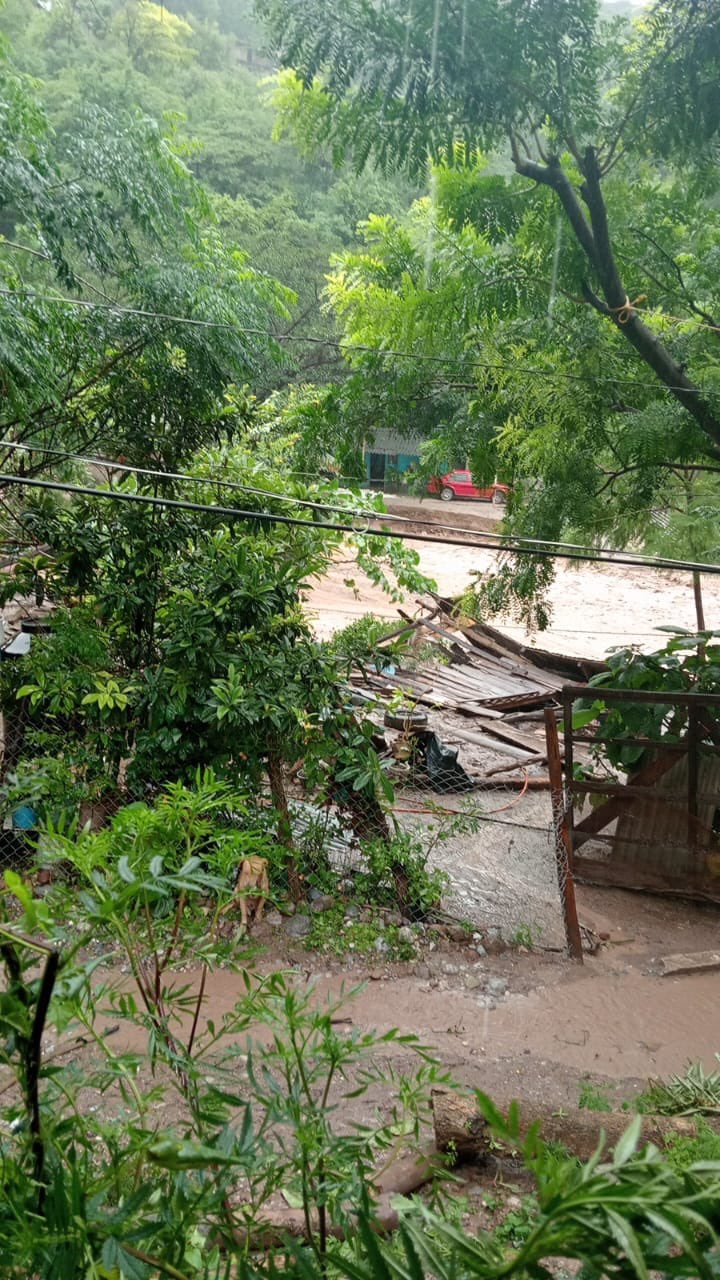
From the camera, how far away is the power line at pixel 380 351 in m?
5.66

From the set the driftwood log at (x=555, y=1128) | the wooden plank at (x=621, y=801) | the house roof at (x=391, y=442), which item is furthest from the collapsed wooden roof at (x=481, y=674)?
the driftwood log at (x=555, y=1128)

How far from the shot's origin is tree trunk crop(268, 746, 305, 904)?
5.68m

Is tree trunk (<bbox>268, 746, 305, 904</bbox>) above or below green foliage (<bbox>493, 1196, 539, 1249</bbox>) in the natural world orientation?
above

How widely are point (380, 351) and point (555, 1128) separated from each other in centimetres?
621

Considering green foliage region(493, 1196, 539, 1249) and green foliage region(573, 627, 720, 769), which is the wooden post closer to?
green foliage region(573, 627, 720, 769)

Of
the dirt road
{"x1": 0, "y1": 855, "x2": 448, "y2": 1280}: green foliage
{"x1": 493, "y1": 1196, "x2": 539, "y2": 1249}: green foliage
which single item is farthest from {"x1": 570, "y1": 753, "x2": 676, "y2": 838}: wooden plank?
the dirt road

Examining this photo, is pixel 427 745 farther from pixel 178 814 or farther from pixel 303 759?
pixel 178 814

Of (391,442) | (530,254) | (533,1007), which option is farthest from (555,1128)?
(391,442)

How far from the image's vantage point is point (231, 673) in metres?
5.28

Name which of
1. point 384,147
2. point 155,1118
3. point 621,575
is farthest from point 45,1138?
point 621,575

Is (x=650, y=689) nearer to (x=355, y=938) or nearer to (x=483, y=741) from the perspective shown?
(x=355, y=938)

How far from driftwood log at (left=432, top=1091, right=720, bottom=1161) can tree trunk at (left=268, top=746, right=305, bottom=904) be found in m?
2.23

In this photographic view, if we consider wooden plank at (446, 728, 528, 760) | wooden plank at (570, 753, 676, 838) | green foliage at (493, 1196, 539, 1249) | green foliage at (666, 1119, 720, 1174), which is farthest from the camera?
wooden plank at (446, 728, 528, 760)

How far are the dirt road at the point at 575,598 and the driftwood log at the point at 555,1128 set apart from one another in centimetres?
1022
